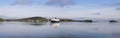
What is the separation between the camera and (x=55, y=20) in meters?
104

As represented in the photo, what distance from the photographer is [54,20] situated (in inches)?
4117

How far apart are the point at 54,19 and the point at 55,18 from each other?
239cm

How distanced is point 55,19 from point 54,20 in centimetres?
215

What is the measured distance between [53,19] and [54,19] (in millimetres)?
593

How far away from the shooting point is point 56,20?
345 ft

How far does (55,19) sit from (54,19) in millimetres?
453

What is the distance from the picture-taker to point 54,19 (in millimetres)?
106562

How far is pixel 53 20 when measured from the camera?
104688 millimetres

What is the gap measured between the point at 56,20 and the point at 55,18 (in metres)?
3.89

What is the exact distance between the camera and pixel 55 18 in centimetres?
10888

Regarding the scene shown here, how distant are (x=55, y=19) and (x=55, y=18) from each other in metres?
2.30

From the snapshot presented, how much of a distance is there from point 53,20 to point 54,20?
462 mm
